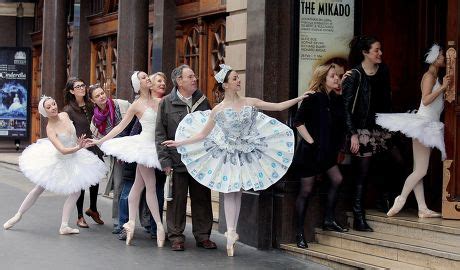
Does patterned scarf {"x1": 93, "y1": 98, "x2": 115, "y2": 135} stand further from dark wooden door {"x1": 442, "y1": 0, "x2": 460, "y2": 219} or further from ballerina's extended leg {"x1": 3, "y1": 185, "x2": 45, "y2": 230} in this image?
dark wooden door {"x1": 442, "y1": 0, "x2": 460, "y2": 219}

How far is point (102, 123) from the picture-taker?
11.1 m

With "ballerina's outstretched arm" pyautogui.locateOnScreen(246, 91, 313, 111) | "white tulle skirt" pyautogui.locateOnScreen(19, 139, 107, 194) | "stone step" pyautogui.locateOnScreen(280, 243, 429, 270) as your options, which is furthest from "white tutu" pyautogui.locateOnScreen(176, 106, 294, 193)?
"white tulle skirt" pyautogui.locateOnScreen(19, 139, 107, 194)

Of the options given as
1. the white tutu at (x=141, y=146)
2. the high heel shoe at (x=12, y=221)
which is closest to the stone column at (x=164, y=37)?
the high heel shoe at (x=12, y=221)

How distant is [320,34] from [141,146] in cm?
240

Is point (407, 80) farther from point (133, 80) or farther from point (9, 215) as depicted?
point (9, 215)

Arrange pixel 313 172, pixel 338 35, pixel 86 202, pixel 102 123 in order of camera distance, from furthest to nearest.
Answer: pixel 86 202 < pixel 102 123 < pixel 338 35 < pixel 313 172

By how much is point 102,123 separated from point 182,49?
13.7 feet

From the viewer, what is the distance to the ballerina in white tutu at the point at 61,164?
10.5 meters

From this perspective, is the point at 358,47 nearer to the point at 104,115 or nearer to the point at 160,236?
the point at 160,236

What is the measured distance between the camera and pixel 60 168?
10.7 meters

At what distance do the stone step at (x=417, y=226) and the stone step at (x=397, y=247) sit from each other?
9 centimetres

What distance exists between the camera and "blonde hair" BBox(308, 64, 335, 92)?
364 inches

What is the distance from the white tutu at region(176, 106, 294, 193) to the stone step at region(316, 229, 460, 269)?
3.24 ft

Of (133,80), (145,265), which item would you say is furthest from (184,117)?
(145,265)
